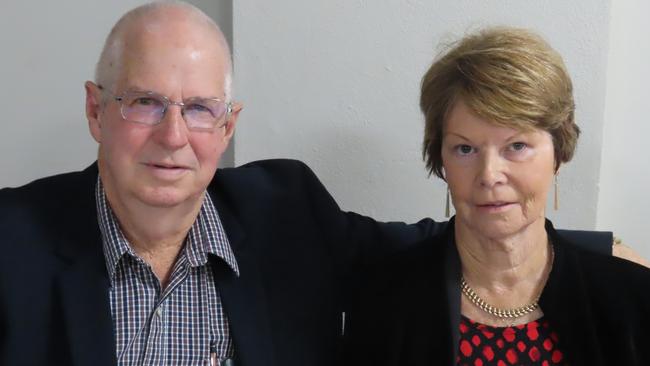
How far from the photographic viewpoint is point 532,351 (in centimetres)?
148

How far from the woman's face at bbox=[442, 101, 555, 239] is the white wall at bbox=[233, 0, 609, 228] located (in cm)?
45

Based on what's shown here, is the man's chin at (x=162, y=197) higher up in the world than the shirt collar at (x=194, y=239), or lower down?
higher up

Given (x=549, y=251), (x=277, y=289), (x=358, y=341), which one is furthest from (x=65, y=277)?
(x=549, y=251)

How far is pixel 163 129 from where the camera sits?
145cm

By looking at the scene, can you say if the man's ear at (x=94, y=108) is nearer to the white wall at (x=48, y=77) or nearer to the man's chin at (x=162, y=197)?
the man's chin at (x=162, y=197)

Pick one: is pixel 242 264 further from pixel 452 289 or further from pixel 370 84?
pixel 370 84

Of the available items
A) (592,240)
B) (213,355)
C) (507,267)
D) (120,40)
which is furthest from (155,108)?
(592,240)

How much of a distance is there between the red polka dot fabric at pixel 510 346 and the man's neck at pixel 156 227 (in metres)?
0.63

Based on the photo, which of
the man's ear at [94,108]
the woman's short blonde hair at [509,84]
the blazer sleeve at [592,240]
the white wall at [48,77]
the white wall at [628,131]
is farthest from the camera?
the white wall at [48,77]

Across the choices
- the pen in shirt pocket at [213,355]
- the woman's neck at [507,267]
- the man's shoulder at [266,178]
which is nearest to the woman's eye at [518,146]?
the woman's neck at [507,267]

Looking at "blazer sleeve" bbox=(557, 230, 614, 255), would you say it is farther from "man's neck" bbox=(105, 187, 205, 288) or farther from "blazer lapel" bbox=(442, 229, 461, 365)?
"man's neck" bbox=(105, 187, 205, 288)

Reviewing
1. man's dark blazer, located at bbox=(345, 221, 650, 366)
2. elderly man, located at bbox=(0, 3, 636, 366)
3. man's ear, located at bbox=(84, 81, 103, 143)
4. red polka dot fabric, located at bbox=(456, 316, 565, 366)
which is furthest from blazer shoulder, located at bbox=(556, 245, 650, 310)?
man's ear, located at bbox=(84, 81, 103, 143)

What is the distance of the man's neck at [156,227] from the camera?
1520 millimetres

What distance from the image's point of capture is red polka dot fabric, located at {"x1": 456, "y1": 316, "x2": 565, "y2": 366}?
1476 millimetres
